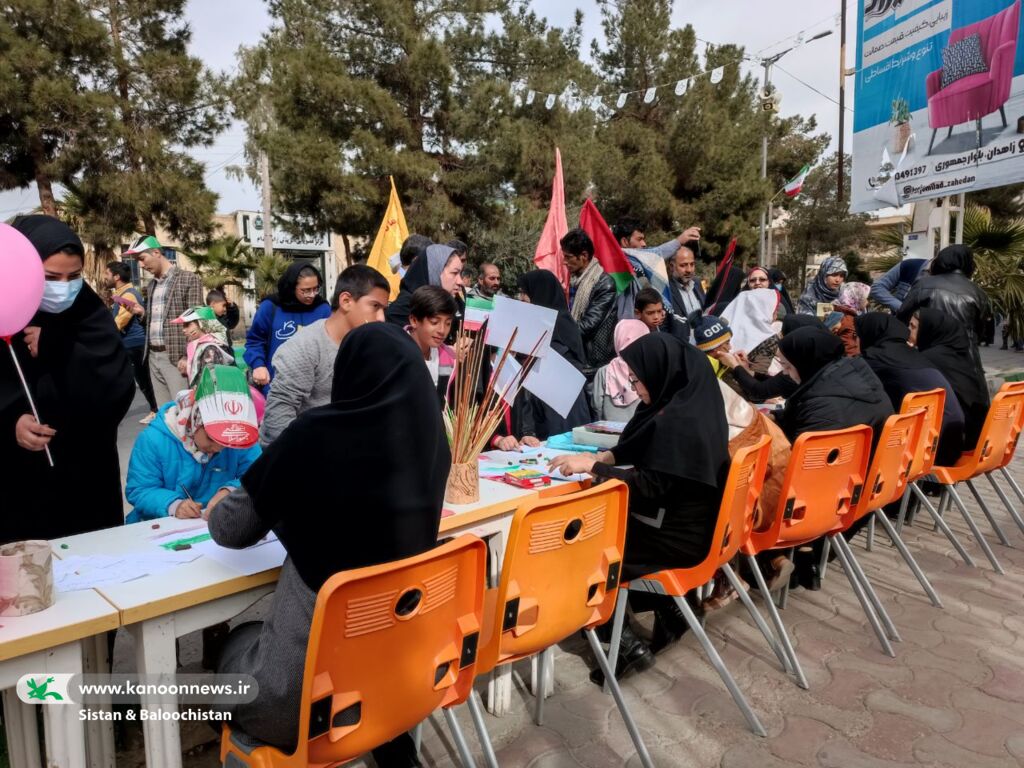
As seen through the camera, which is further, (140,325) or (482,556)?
(140,325)

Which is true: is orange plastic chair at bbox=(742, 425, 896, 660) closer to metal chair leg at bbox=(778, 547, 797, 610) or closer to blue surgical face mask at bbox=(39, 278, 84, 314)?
metal chair leg at bbox=(778, 547, 797, 610)

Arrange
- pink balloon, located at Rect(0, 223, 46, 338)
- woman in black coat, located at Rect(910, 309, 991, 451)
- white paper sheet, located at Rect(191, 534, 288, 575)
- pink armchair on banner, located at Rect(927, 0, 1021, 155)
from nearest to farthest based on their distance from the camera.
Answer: white paper sheet, located at Rect(191, 534, 288, 575) → pink balloon, located at Rect(0, 223, 46, 338) → woman in black coat, located at Rect(910, 309, 991, 451) → pink armchair on banner, located at Rect(927, 0, 1021, 155)

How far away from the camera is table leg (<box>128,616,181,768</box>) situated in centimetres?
155

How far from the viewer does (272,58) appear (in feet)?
46.7

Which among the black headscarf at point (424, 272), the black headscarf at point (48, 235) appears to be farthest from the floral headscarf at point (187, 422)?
the black headscarf at point (424, 272)

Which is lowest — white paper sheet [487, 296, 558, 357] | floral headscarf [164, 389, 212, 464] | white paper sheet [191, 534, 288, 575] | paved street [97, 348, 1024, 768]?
paved street [97, 348, 1024, 768]

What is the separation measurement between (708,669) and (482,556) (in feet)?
5.09

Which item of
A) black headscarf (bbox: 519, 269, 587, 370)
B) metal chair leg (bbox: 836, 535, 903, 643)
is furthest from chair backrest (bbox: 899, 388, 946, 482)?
black headscarf (bbox: 519, 269, 587, 370)

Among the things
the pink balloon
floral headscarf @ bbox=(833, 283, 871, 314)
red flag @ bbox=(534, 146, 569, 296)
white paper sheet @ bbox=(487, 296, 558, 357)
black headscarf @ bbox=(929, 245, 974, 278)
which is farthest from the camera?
red flag @ bbox=(534, 146, 569, 296)

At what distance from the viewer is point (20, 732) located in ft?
5.19

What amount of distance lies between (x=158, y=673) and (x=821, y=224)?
899 inches

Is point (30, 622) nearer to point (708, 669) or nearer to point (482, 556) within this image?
point (482, 556)

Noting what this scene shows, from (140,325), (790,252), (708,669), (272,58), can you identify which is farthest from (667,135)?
(708,669)

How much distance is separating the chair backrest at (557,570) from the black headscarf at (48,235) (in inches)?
67.0
